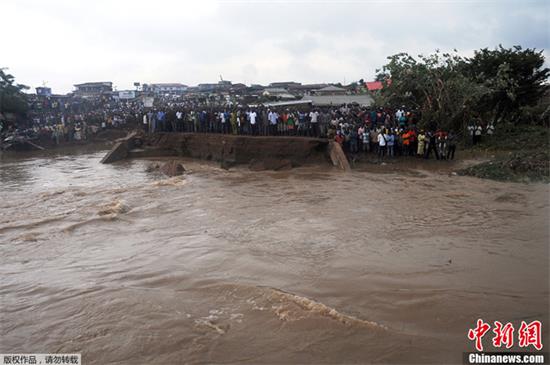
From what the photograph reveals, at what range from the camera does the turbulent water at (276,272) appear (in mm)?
4828

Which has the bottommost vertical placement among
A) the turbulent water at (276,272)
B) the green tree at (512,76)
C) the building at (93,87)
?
the turbulent water at (276,272)

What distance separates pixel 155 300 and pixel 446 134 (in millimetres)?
13399

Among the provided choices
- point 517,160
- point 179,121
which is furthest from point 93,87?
point 517,160

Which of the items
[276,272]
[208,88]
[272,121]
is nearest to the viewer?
[276,272]

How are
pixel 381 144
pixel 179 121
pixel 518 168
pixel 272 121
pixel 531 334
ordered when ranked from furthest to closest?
pixel 179 121 → pixel 272 121 → pixel 381 144 → pixel 518 168 → pixel 531 334

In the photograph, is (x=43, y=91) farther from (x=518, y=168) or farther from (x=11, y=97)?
(x=518, y=168)

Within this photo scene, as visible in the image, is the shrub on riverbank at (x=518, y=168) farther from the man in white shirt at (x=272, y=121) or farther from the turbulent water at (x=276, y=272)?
the man in white shirt at (x=272, y=121)

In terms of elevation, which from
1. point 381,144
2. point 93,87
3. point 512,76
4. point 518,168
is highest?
point 93,87

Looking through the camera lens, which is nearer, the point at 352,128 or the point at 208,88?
the point at 352,128

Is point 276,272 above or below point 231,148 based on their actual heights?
below

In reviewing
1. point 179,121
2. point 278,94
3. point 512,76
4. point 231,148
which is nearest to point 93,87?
point 278,94

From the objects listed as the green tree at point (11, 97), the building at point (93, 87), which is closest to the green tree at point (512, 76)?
the green tree at point (11, 97)

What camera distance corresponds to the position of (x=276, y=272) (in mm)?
6703

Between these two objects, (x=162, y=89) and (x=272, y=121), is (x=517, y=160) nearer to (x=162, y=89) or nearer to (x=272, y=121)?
(x=272, y=121)
